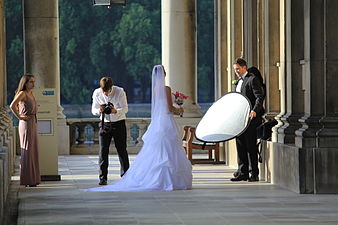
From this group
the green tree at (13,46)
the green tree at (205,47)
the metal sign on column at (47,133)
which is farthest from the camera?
the green tree at (205,47)

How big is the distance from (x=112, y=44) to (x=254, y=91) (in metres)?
62.0

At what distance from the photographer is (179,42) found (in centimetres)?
2916

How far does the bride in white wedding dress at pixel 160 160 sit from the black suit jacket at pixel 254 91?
1434 millimetres

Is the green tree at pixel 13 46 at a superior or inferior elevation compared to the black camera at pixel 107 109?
superior

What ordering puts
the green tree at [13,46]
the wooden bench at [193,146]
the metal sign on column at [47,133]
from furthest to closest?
the green tree at [13,46]
the wooden bench at [193,146]
the metal sign on column at [47,133]

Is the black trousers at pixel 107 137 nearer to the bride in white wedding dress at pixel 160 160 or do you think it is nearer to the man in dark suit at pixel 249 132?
the bride in white wedding dress at pixel 160 160

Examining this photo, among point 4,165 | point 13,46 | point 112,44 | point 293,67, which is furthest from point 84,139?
point 112,44

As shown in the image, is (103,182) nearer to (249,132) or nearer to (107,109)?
(107,109)

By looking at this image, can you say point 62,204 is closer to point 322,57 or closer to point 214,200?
point 214,200

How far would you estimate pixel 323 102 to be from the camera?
17.6 m

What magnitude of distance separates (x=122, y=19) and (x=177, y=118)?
51.7 m

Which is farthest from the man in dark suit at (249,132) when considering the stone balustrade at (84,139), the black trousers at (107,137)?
the stone balustrade at (84,139)

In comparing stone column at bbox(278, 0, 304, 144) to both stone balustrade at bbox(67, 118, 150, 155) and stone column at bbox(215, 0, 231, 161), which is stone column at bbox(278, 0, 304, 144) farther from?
stone balustrade at bbox(67, 118, 150, 155)

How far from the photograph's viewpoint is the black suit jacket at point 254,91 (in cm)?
1959
